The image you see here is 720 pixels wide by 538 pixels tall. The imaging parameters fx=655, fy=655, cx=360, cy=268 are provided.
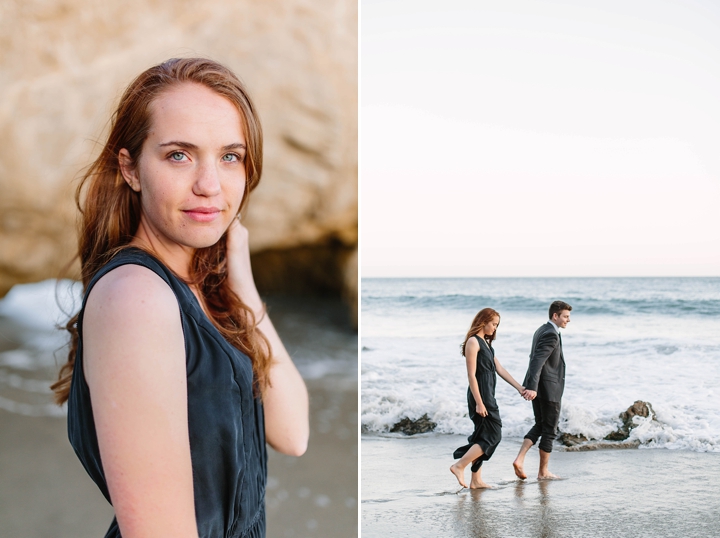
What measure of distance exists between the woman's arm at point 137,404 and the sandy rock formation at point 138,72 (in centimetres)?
224

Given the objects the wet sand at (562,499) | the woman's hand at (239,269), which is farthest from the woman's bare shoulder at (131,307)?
the wet sand at (562,499)

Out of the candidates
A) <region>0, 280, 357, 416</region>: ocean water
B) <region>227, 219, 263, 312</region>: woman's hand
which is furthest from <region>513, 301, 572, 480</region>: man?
<region>227, 219, 263, 312</region>: woman's hand

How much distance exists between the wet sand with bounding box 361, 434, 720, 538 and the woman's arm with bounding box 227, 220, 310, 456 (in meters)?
1.55

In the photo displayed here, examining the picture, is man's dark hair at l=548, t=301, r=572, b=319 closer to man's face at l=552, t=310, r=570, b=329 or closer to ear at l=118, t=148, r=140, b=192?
man's face at l=552, t=310, r=570, b=329

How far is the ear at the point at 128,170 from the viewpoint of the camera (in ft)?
4.46

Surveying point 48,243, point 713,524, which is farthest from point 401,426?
point 48,243

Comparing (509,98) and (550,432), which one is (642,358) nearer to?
(550,432)

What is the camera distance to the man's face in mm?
3037

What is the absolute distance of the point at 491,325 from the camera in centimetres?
303

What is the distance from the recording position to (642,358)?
3082 mm

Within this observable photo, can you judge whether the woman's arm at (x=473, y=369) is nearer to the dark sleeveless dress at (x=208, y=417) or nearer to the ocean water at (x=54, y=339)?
the ocean water at (x=54, y=339)

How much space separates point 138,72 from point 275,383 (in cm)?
209

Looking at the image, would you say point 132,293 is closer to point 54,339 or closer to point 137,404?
point 137,404

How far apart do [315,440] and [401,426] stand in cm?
47
